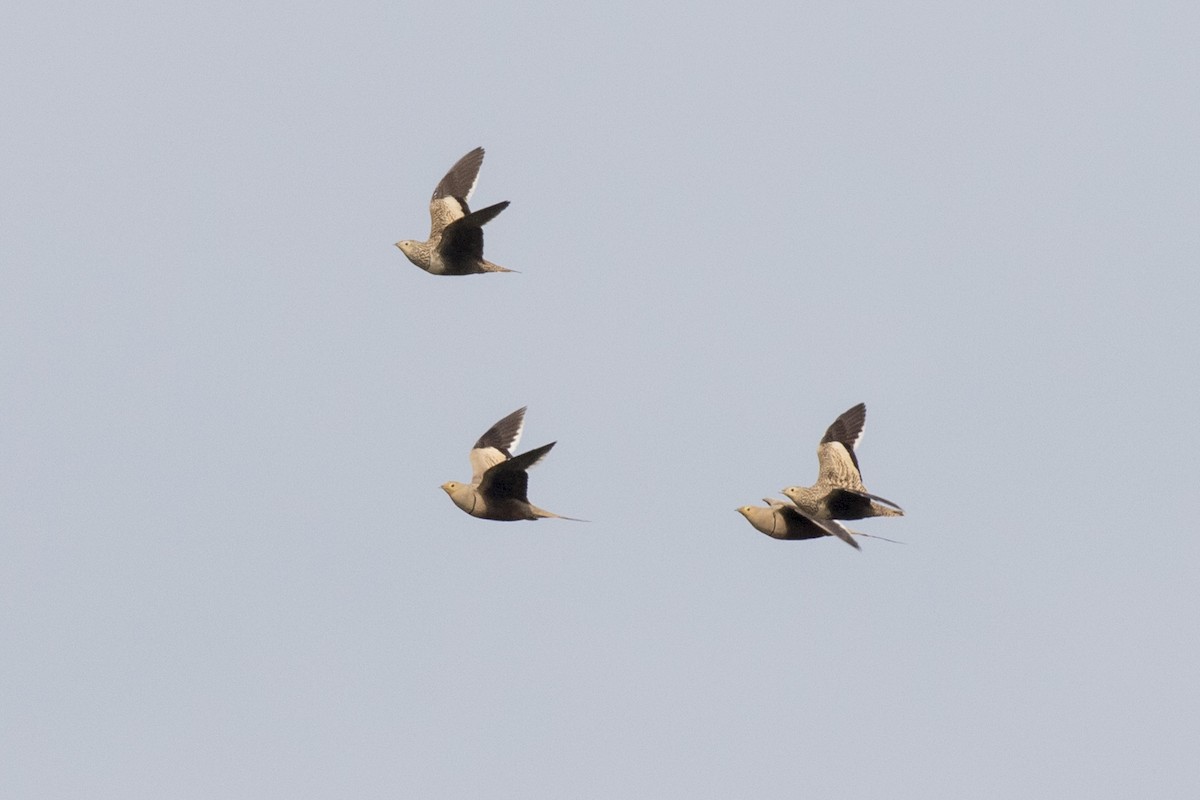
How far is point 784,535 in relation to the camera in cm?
2933

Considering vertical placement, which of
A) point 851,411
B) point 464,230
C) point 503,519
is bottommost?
point 503,519

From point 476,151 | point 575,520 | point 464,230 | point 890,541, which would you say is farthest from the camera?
point 476,151

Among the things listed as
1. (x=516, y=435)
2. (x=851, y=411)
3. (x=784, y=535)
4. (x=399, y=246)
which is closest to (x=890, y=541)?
(x=784, y=535)

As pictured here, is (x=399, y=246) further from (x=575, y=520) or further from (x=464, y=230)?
(x=575, y=520)

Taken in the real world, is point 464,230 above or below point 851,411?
above

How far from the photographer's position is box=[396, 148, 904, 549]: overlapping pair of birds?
28.5m

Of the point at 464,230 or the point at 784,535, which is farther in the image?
the point at 464,230

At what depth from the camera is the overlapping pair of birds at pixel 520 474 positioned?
93.6 ft

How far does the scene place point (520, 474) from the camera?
92.8ft

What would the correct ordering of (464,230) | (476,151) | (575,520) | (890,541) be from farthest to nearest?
(476,151), (464,230), (575,520), (890,541)

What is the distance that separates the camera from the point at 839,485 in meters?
29.8

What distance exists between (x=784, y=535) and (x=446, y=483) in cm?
545

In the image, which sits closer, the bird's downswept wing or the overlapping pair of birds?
the bird's downswept wing

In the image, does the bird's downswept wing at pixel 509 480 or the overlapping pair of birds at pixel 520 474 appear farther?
the overlapping pair of birds at pixel 520 474
